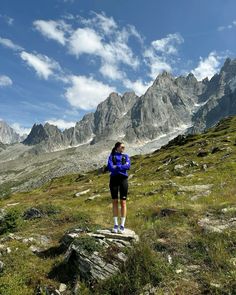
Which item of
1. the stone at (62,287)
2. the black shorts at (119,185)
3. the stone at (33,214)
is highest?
the black shorts at (119,185)

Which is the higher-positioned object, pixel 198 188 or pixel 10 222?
pixel 10 222

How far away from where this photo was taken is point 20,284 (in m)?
11.9

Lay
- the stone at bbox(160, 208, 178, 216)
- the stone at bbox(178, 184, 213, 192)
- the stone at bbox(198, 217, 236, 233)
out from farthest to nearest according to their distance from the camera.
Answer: the stone at bbox(178, 184, 213, 192), the stone at bbox(160, 208, 178, 216), the stone at bbox(198, 217, 236, 233)

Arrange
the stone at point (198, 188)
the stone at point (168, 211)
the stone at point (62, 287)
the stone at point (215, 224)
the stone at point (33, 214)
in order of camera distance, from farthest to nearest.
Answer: the stone at point (198, 188) < the stone at point (33, 214) < the stone at point (168, 211) < the stone at point (215, 224) < the stone at point (62, 287)

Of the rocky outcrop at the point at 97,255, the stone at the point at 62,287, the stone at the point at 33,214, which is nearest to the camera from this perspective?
the stone at the point at 62,287

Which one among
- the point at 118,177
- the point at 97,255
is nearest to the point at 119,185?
the point at 118,177

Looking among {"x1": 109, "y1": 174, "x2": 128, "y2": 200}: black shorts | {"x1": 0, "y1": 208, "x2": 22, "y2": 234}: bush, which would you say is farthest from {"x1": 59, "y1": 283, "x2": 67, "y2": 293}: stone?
{"x1": 0, "y1": 208, "x2": 22, "y2": 234}: bush

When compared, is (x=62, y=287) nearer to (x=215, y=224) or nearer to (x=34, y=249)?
(x=34, y=249)

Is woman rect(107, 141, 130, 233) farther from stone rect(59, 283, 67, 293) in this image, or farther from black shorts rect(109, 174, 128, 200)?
stone rect(59, 283, 67, 293)

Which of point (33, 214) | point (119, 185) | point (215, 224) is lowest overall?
point (215, 224)

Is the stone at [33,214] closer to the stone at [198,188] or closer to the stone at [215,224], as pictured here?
the stone at [215,224]

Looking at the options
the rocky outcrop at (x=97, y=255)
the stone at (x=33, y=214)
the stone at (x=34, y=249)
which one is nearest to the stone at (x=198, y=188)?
the stone at (x=33, y=214)

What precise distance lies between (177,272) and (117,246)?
2431 mm

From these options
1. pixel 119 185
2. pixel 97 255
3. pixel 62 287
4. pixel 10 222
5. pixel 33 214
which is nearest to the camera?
pixel 62 287
